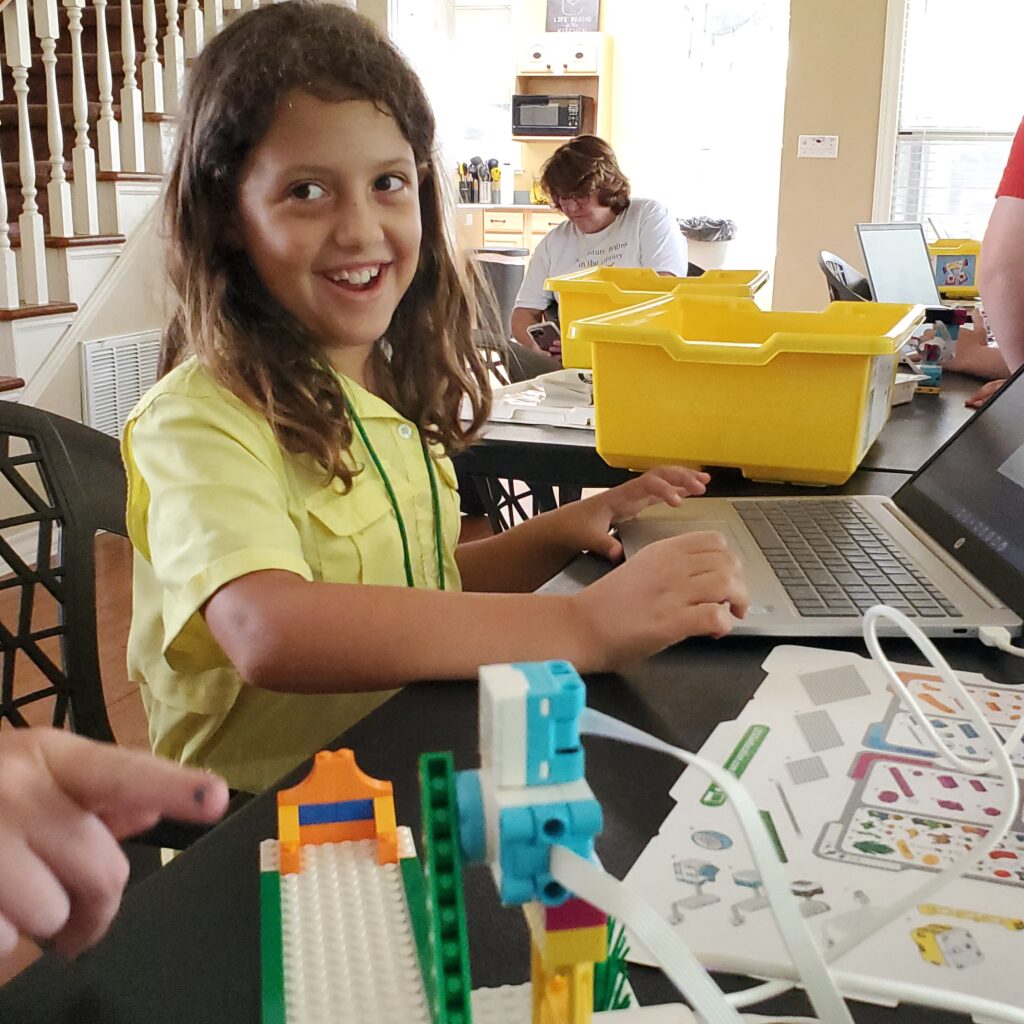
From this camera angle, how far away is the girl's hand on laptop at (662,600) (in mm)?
703

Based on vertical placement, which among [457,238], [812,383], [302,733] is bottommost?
[302,733]

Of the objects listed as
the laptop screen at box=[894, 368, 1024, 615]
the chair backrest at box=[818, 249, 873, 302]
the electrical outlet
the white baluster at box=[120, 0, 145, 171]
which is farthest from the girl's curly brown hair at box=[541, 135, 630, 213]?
the laptop screen at box=[894, 368, 1024, 615]

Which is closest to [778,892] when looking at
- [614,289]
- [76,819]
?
[76,819]

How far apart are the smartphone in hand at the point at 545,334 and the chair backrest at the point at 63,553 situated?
1959 mm

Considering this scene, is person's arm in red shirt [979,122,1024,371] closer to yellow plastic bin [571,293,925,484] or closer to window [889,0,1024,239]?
yellow plastic bin [571,293,925,484]

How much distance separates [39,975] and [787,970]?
0.29m

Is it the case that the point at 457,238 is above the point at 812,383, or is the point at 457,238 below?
above

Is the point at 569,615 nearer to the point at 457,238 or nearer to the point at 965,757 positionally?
the point at 965,757

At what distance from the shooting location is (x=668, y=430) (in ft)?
3.90

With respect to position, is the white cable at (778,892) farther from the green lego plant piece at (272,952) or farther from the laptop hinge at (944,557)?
the laptop hinge at (944,557)

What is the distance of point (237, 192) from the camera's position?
1031 mm

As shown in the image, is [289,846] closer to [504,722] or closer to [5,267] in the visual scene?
[504,722]

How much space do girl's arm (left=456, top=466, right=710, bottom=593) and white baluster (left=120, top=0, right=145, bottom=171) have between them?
293 cm

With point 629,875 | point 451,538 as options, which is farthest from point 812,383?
point 629,875
